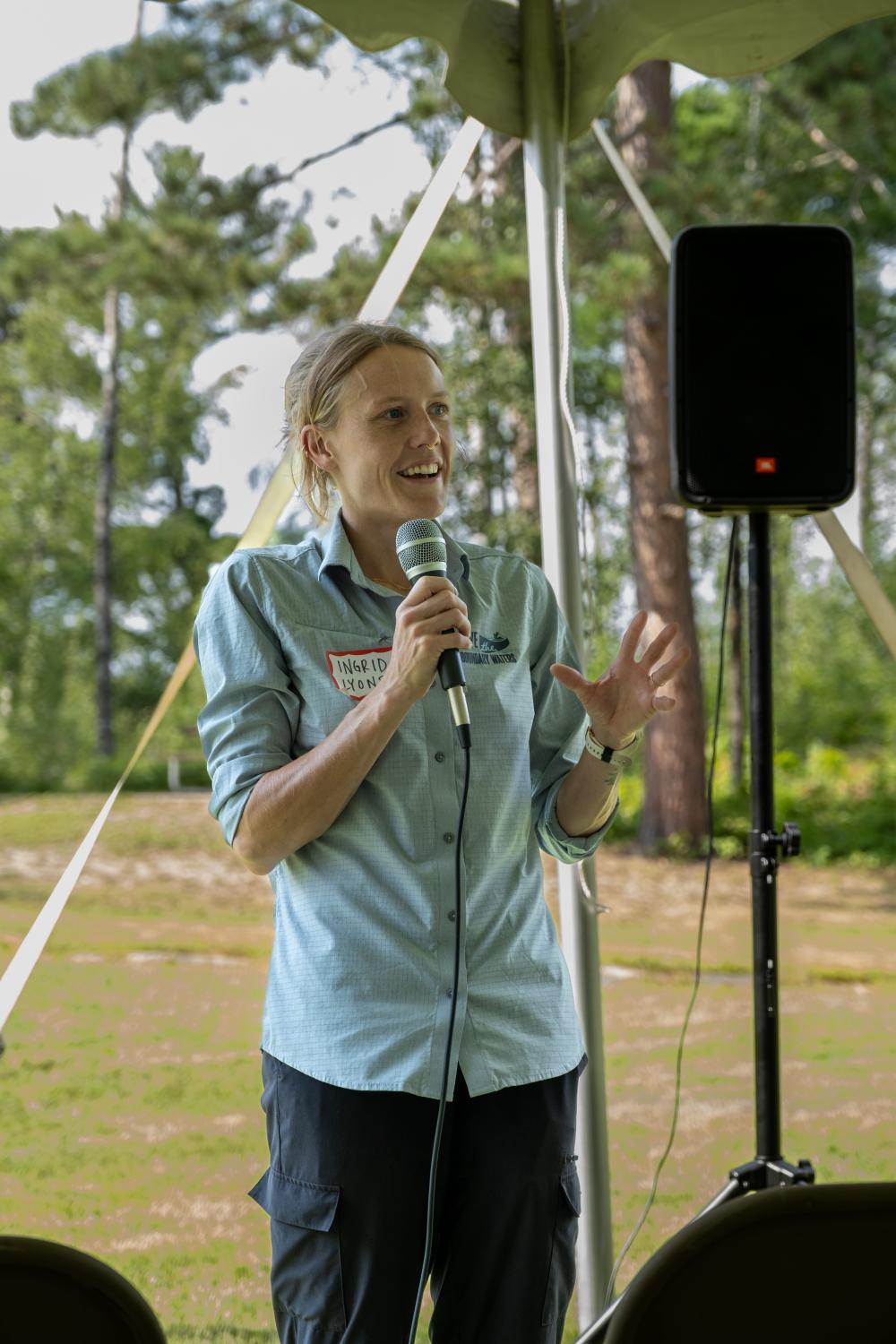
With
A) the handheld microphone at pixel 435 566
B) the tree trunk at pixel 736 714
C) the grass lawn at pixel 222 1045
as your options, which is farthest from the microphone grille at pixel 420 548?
the tree trunk at pixel 736 714

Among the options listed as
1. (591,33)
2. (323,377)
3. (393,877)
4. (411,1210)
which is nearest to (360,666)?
(393,877)

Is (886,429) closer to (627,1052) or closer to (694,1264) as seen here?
(627,1052)

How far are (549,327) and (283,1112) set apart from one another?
144 cm

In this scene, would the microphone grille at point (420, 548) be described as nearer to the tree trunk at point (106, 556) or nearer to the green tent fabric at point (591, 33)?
the green tent fabric at point (591, 33)

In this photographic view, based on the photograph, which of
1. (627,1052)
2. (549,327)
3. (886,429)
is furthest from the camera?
(886,429)

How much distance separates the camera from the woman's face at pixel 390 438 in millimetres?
1571

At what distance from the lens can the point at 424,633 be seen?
1381mm

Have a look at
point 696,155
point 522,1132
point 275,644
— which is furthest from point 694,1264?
point 696,155

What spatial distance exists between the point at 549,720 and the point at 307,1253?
68 cm

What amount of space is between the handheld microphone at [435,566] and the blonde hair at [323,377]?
18 centimetres

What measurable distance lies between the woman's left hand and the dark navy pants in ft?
1.30

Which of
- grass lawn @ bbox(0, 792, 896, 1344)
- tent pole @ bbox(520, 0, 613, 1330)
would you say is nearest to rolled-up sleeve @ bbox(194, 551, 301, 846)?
tent pole @ bbox(520, 0, 613, 1330)

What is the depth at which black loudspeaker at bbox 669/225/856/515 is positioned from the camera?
211 centimetres

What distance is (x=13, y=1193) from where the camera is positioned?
4.60 metres
